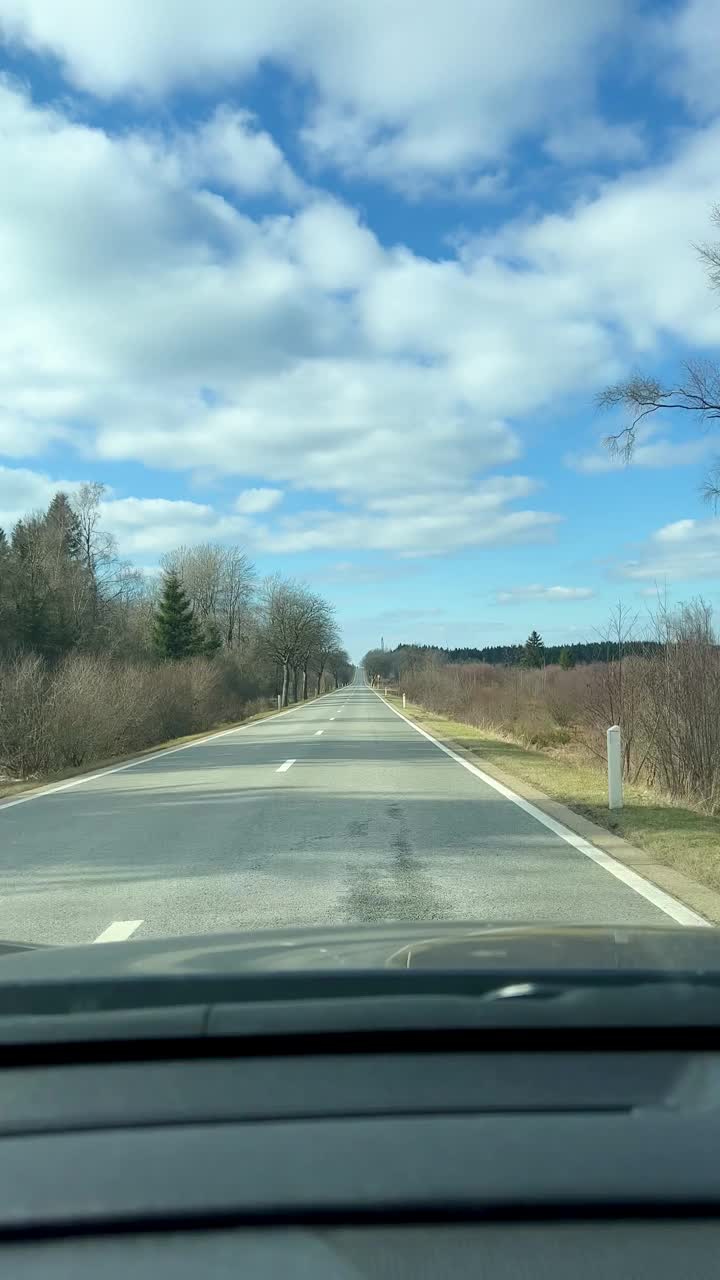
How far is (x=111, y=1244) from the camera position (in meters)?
1.64

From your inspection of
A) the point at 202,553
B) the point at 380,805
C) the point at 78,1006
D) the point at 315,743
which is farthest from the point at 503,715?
the point at 202,553

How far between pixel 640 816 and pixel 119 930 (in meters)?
6.60

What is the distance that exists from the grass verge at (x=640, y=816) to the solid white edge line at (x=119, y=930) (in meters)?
4.00

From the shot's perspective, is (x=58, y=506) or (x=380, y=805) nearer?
(x=380, y=805)

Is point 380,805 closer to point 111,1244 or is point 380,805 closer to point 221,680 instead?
point 111,1244

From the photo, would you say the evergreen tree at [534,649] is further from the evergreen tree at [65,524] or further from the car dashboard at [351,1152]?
the car dashboard at [351,1152]

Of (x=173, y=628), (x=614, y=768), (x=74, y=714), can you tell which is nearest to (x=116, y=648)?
(x=173, y=628)

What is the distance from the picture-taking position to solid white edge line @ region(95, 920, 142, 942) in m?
5.92

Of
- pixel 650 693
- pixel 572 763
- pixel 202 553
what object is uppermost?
pixel 202 553

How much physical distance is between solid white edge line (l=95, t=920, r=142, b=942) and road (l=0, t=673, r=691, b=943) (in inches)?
0.5

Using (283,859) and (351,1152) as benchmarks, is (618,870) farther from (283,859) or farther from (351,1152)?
(351,1152)

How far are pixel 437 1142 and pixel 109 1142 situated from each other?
587mm

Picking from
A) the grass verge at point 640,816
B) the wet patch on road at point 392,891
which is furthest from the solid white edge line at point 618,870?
the wet patch on road at point 392,891

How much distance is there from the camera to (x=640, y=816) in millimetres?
11055
